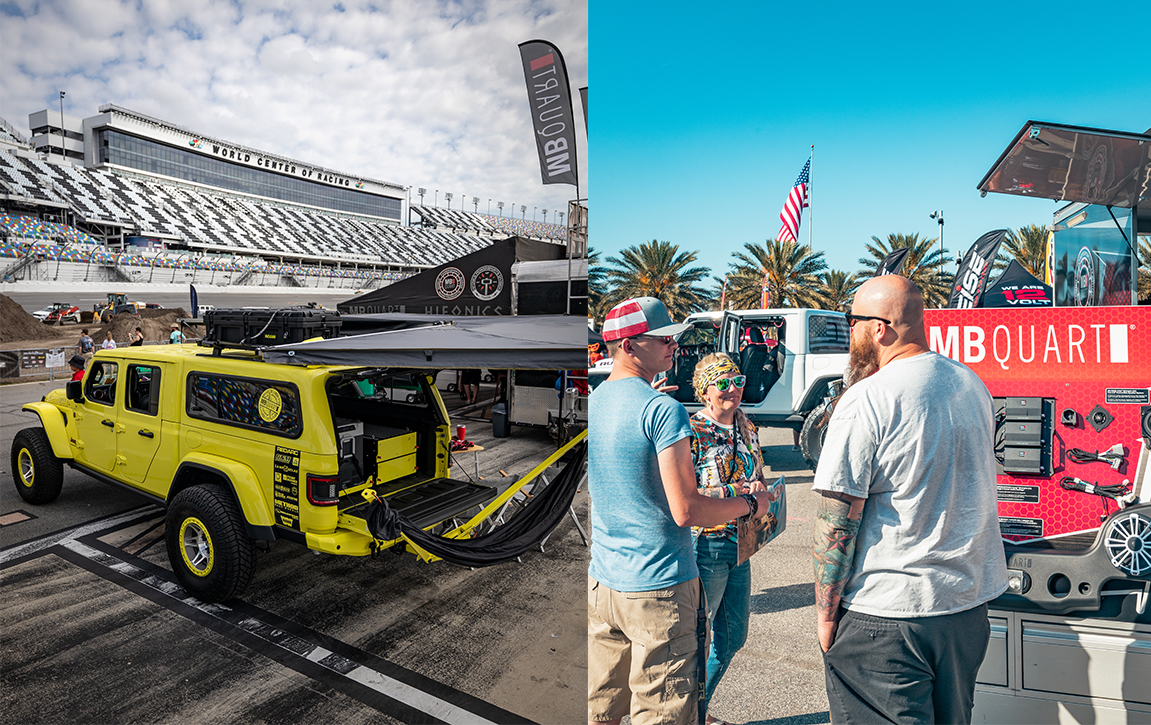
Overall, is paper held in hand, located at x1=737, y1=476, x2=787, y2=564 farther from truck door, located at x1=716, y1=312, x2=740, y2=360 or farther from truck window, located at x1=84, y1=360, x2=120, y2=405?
truck door, located at x1=716, y1=312, x2=740, y2=360

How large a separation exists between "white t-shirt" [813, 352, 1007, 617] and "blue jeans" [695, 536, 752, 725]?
2.00 feet

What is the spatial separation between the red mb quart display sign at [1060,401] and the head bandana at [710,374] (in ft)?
2.58

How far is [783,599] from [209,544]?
3.15m

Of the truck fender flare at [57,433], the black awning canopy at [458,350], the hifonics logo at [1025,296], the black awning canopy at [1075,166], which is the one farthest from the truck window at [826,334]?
the truck fender flare at [57,433]

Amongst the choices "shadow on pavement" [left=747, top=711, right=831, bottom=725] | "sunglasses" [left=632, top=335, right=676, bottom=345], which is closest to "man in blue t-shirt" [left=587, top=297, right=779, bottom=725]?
"sunglasses" [left=632, top=335, right=676, bottom=345]

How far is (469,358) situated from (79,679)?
219 centimetres

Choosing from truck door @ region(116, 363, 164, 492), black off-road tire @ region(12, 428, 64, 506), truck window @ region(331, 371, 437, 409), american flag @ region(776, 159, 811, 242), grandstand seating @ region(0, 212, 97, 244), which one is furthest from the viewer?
grandstand seating @ region(0, 212, 97, 244)

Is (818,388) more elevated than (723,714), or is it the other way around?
(818,388)

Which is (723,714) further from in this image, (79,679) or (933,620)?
(79,679)

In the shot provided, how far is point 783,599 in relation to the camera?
322 cm

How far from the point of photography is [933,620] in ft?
4.59

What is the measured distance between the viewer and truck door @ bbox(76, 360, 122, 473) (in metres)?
4.20

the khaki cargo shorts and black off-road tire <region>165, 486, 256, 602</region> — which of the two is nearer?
the khaki cargo shorts

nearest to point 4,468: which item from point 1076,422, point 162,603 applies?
point 162,603
